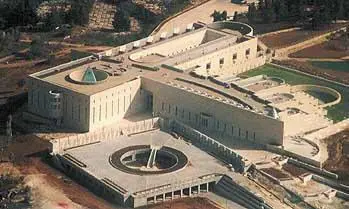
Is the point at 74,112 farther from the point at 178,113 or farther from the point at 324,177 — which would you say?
the point at 324,177

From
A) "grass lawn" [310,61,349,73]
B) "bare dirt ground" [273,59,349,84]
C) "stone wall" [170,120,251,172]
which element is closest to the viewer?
"stone wall" [170,120,251,172]

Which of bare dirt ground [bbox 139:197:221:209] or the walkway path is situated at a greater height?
the walkway path

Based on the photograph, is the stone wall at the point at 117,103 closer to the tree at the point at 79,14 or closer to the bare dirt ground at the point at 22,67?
the bare dirt ground at the point at 22,67

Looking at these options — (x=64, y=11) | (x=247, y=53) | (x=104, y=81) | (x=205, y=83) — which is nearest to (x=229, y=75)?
(x=247, y=53)

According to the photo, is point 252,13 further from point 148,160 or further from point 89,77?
point 148,160

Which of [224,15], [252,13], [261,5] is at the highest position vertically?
[261,5]

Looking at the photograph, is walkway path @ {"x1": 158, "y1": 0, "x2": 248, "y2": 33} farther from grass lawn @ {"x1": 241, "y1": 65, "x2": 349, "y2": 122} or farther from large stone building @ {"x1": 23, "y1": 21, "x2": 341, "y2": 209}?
large stone building @ {"x1": 23, "y1": 21, "x2": 341, "y2": 209}

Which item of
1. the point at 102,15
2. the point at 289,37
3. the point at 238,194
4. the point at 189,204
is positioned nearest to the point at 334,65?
the point at 289,37

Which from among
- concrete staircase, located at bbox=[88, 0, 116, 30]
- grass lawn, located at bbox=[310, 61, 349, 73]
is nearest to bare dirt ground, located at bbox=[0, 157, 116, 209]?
grass lawn, located at bbox=[310, 61, 349, 73]
